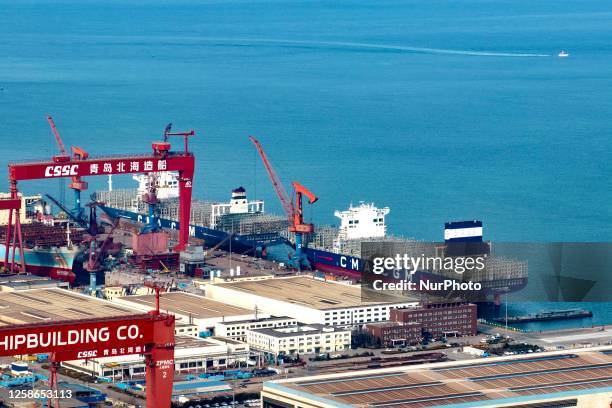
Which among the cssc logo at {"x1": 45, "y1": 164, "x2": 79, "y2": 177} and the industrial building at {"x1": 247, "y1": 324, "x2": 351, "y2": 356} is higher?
the cssc logo at {"x1": 45, "y1": 164, "x2": 79, "y2": 177}

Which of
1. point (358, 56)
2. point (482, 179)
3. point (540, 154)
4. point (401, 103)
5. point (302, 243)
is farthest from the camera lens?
point (358, 56)

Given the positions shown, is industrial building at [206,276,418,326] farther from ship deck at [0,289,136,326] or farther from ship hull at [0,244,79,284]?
ship hull at [0,244,79,284]

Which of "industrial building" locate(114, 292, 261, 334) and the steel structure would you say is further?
the steel structure

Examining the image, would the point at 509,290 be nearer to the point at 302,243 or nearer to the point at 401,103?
the point at 302,243

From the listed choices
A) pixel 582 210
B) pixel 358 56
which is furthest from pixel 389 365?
pixel 358 56

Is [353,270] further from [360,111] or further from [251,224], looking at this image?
[360,111]

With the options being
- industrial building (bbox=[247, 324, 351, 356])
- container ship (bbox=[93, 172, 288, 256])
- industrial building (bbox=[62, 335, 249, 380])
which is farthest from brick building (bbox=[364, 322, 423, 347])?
container ship (bbox=[93, 172, 288, 256])
